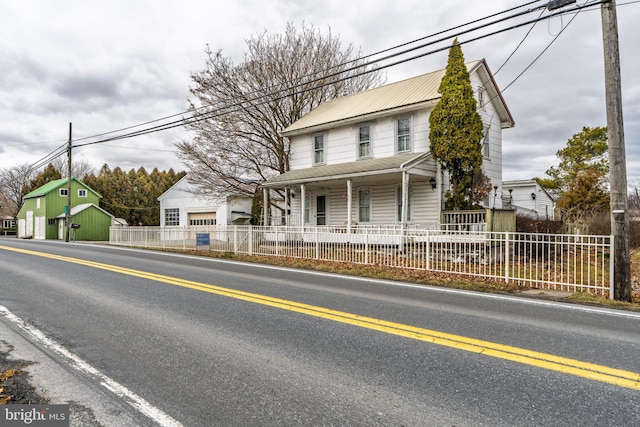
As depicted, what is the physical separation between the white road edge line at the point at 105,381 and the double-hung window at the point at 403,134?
14805 mm

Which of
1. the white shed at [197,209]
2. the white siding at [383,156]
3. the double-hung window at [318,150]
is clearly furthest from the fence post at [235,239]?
the white shed at [197,209]

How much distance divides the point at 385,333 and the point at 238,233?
11870mm

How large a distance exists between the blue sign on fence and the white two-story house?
167 inches

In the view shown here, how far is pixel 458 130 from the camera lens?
14727 mm

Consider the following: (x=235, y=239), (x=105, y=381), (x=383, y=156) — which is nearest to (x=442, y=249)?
(x=383, y=156)

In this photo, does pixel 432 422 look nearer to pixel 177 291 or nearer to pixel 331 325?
pixel 331 325

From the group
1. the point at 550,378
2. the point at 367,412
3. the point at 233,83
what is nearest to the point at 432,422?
the point at 367,412

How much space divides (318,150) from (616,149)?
14.2 m

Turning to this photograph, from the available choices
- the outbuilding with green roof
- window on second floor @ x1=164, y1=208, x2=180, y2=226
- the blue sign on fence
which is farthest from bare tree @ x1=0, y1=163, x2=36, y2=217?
the blue sign on fence

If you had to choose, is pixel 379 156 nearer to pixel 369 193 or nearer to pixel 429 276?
pixel 369 193

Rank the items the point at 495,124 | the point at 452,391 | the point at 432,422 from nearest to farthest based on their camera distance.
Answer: the point at 432,422 → the point at 452,391 → the point at 495,124

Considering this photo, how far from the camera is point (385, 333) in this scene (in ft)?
16.4

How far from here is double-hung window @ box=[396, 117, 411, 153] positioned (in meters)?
17.2

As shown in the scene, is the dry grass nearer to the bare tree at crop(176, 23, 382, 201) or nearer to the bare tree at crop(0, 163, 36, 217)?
the bare tree at crop(176, 23, 382, 201)
